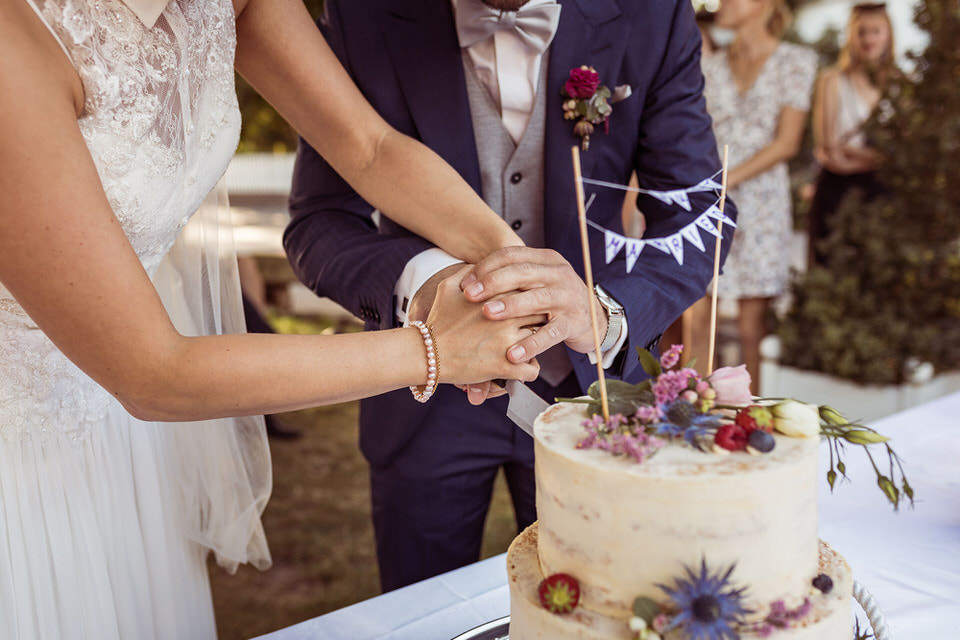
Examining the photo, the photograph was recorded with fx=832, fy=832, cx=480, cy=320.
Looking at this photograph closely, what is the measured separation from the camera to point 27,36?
972 mm

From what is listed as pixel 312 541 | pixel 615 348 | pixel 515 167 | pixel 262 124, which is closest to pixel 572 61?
pixel 515 167

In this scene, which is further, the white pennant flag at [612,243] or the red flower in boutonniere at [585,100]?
the red flower in boutonniere at [585,100]

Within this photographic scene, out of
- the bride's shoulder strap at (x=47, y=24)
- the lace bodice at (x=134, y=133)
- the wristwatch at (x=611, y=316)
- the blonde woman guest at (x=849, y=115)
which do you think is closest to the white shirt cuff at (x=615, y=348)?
the wristwatch at (x=611, y=316)

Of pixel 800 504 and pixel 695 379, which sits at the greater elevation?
pixel 695 379

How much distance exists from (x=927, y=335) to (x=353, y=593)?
2.80m

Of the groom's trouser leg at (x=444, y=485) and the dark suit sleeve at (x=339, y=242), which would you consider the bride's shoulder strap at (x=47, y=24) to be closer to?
the dark suit sleeve at (x=339, y=242)

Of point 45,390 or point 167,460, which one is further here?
point 167,460

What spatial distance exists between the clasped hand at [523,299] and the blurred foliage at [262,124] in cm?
586

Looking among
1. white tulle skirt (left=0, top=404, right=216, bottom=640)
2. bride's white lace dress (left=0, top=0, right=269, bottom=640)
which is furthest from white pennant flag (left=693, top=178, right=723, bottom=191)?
white tulle skirt (left=0, top=404, right=216, bottom=640)

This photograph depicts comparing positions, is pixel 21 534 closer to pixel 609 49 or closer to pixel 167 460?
pixel 167 460

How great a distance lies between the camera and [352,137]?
1601mm

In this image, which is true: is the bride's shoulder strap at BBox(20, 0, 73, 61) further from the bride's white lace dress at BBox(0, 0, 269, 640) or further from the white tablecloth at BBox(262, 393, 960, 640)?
the white tablecloth at BBox(262, 393, 960, 640)

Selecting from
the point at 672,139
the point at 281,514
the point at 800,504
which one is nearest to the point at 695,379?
the point at 800,504

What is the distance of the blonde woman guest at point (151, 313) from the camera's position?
962 mm
